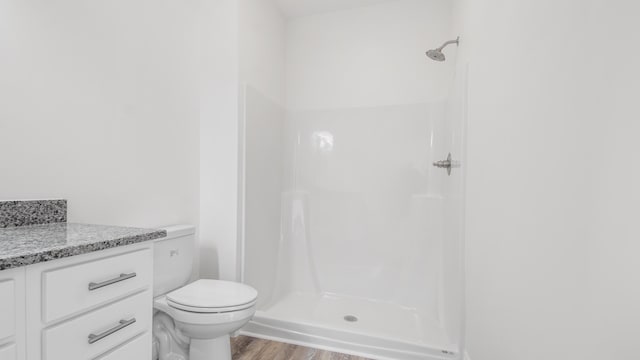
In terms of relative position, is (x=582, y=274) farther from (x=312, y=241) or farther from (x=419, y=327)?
(x=312, y=241)

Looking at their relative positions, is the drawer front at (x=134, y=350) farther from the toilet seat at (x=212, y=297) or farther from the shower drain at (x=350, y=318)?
the shower drain at (x=350, y=318)

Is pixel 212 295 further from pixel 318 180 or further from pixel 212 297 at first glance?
pixel 318 180

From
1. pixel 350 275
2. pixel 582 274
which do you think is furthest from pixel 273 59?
pixel 582 274

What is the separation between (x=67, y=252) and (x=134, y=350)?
16.1 inches

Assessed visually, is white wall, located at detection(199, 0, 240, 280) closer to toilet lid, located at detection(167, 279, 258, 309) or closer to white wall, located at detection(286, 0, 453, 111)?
toilet lid, located at detection(167, 279, 258, 309)

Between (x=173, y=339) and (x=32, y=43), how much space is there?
58.8 inches

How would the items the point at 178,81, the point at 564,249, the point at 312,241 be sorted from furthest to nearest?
1. the point at 312,241
2. the point at 178,81
3. the point at 564,249

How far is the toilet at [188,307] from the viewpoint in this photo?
1.34m

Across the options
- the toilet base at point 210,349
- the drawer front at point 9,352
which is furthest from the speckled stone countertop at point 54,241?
the toilet base at point 210,349

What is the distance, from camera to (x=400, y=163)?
241 cm

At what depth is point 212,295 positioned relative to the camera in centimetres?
149

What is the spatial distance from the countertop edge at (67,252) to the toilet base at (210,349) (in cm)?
79

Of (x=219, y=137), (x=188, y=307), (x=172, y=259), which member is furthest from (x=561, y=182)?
(x=219, y=137)

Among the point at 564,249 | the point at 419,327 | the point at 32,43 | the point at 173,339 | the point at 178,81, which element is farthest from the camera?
the point at 419,327
